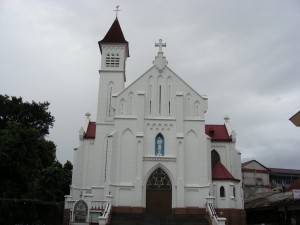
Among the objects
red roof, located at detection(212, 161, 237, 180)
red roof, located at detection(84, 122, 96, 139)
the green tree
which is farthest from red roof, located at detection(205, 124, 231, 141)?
the green tree

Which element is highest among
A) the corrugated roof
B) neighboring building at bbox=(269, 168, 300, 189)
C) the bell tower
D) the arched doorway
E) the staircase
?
the bell tower

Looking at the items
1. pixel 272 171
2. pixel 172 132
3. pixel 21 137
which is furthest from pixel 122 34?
pixel 272 171

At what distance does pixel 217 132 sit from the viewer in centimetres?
4062

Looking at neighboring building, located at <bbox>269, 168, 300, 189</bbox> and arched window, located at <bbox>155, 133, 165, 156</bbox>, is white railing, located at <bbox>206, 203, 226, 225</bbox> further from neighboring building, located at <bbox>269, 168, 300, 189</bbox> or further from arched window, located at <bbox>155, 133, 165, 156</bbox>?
neighboring building, located at <bbox>269, 168, 300, 189</bbox>

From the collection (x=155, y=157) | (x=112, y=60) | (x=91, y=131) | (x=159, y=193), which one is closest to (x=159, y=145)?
(x=155, y=157)

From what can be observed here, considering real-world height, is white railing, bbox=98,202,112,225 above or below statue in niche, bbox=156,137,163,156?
below

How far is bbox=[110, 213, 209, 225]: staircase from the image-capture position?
1119 inches

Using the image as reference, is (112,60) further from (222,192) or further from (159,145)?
(222,192)

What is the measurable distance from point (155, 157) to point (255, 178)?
33702 millimetres

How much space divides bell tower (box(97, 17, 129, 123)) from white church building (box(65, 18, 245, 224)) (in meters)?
0.15

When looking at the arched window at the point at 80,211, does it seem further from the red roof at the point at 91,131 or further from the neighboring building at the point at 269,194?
the neighboring building at the point at 269,194

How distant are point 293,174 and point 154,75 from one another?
154 ft

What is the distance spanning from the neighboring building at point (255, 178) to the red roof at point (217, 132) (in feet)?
72.7

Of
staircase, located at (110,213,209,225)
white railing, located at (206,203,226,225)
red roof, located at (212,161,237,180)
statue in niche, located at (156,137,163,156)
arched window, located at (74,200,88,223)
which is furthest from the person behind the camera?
red roof, located at (212,161,237,180)
